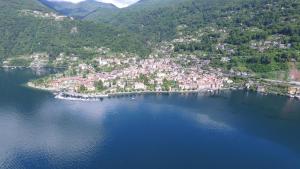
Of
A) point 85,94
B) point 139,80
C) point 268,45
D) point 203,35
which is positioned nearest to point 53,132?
point 85,94

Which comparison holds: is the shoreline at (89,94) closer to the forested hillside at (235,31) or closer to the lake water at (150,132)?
the lake water at (150,132)

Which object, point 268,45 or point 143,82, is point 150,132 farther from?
point 268,45

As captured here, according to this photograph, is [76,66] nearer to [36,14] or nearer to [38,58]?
[38,58]

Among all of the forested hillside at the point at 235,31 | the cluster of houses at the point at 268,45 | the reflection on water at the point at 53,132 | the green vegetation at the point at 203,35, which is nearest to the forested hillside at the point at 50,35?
the green vegetation at the point at 203,35

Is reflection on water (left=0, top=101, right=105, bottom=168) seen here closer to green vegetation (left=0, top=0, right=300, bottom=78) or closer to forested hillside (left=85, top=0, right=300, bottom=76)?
green vegetation (left=0, top=0, right=300, bottom=78)

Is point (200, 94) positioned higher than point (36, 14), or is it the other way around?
point (36, 14)

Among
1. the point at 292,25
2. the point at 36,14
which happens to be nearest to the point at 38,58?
the point at 36,14

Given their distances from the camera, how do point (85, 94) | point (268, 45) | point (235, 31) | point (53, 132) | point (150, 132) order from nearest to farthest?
point (53, 132) < point (150, 132) < point (85, 94) < point (268, 45) < point (235, 31)

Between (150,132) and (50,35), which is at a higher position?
(50,35)
